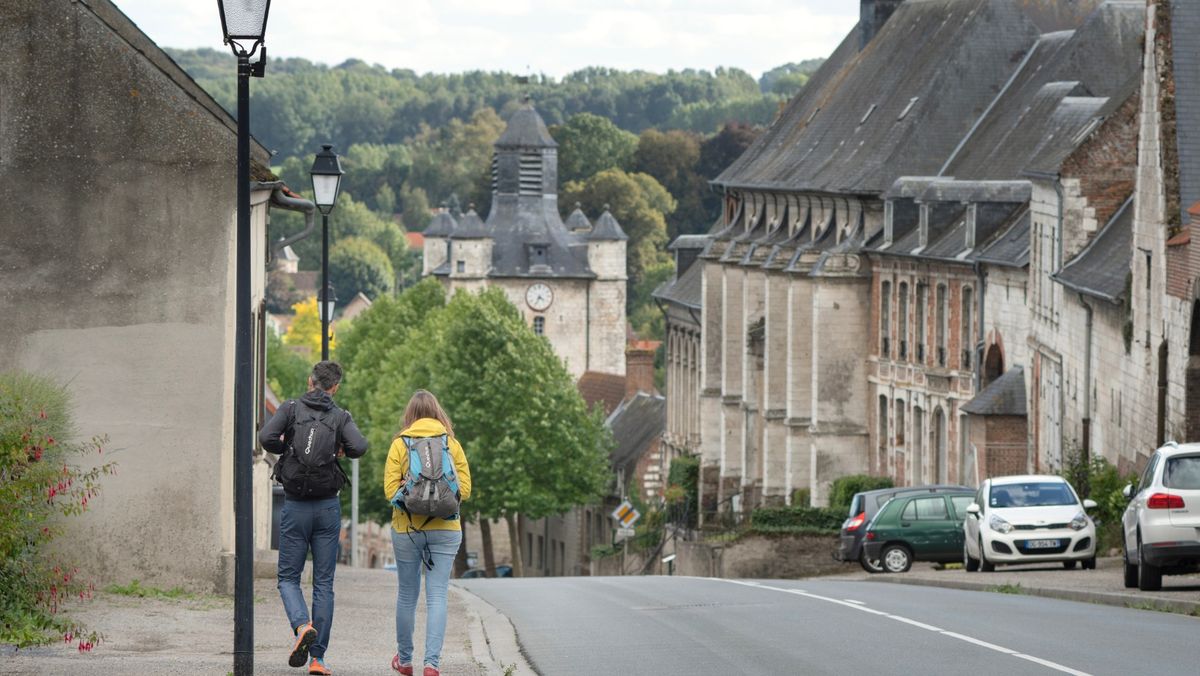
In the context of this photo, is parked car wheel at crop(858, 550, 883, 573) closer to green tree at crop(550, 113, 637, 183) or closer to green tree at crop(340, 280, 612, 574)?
green tree at crop(340, 280, 612, 574)

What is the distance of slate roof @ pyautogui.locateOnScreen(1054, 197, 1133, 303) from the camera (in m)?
39.8

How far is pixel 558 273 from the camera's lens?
466 feet

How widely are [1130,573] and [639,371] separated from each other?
3035 inches

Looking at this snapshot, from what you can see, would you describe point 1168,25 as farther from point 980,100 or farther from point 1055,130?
point 980,100

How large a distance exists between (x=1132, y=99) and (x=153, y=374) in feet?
91.1

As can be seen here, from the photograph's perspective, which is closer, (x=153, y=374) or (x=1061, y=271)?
(x=153, y=374)

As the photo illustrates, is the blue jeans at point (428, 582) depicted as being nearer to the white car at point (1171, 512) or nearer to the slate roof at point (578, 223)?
the white car at point (1171, 512)

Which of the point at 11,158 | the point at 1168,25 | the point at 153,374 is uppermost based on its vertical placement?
the point at 1168,25

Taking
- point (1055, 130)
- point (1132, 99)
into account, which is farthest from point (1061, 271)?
point (1055, 130)

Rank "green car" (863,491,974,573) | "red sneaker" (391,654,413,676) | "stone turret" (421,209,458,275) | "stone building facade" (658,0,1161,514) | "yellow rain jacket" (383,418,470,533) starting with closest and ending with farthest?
"yellow rain jacket" (383,418,470,533) → "red sneaker" (391,654,413,676) → "green car" (863,491,974,573) → "stone building facade" (658,0,1161,514) → "stone turret" (421,209,458,275)

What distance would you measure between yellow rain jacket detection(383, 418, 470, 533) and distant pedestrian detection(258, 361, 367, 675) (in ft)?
0.86

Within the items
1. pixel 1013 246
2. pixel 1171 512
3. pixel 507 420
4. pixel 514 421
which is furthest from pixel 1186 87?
pixel 507 420

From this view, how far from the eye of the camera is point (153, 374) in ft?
69.5

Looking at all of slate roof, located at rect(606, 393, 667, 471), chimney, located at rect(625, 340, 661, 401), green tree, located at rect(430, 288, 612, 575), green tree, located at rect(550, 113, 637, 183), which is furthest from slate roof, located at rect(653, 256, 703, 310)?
green tree, located at rect(550, 113, 637, 183)
